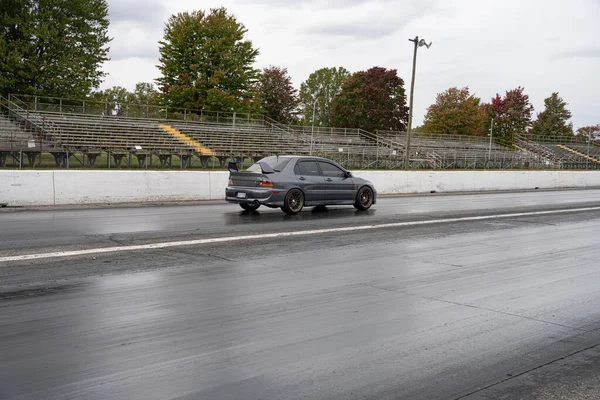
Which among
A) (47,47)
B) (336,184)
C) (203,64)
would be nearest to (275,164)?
(336,184)

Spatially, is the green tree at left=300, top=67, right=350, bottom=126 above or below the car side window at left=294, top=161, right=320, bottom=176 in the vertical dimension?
above

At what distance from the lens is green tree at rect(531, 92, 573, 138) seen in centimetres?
9919

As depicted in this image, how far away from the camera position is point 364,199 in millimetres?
17359

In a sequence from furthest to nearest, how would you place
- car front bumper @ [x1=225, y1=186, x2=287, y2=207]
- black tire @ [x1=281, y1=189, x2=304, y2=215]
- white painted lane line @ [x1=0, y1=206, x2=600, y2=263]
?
black tire @ [x1=281, y1=189, x2=304, y2=215]
car front bumper @ [x1=225, y1=186, x2=287, y2=207]
white painted lane line @ [x1=0, y1=206, x2=600, y2=263]

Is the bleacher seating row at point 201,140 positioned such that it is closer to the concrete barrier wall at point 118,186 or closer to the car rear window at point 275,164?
the concrete barrier wall at point 118,186

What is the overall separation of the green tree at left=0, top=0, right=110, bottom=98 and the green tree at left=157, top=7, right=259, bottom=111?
28.4 ft

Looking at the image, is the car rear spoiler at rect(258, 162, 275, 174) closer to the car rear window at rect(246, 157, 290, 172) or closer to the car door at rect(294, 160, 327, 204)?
the car rear window at rect(246, 157, 290, 172)

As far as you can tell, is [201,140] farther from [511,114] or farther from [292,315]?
[511,114]

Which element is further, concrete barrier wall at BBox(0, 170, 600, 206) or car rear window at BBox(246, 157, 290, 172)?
concrete barrier wall at BBox(0, 170, 600, 206)

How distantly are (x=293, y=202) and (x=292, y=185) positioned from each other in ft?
1.44

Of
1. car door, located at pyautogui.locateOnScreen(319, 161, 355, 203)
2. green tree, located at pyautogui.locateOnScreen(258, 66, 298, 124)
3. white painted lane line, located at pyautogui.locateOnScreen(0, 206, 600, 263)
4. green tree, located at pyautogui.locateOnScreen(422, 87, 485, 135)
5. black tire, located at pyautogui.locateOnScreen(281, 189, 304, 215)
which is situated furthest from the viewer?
green tree, located at pyautogui.locateOnScreen(422, 87, 485, 135)

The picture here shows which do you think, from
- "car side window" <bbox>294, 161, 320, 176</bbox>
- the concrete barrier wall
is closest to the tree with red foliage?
the concrete barrier wall

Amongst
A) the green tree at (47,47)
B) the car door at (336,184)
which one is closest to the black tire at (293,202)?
the car door at (336,184)

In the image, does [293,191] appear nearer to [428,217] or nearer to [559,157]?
[428,217]
